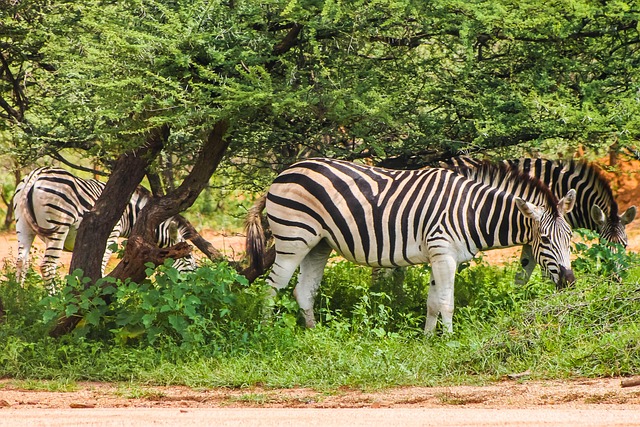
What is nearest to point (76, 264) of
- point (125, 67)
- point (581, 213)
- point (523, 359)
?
point (125, 67)

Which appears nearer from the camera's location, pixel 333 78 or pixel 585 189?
pixel 333 78

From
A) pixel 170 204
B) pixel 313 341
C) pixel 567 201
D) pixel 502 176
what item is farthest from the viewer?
pixel 502 176

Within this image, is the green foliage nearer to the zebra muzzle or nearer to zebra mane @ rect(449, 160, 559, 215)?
the zebra muzzle

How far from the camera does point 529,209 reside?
30.8 ft

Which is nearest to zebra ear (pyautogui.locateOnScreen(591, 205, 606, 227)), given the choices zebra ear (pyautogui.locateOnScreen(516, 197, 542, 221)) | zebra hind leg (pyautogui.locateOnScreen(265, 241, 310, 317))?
zebra ear (pyautogui.locateOnScreen(516, 197, 542, 221))

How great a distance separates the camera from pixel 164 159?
12.9m

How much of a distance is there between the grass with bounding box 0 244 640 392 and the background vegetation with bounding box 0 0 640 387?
21 mm

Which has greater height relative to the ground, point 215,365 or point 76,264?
point 76,264

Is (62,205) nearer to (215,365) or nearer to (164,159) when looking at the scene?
(164,159)

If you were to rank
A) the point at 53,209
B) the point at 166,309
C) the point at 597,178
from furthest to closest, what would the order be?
the point at 53,209, the point at 597,178, the point at 166,309

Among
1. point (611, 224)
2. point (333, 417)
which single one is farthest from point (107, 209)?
point (611, 224)

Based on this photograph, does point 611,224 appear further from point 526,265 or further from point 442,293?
point 442,293

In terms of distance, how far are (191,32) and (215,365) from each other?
280 cm

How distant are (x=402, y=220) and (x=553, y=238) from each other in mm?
1376
